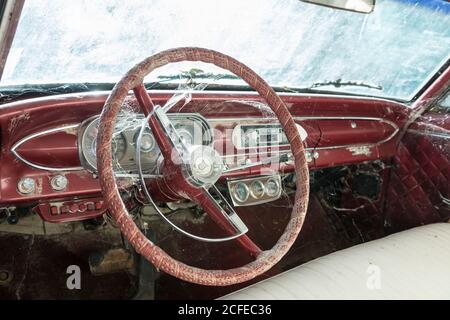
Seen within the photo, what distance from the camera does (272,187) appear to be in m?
1.96

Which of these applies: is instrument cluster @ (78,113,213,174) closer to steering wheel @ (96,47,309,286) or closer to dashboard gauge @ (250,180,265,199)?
steering wheel @ (96,47,309,286)

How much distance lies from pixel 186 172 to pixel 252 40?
83 centimetres

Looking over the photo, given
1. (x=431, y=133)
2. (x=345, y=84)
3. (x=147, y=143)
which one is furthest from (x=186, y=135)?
(x=431, y=133)

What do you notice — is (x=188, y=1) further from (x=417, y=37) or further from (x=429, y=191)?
(x=429, y=191)

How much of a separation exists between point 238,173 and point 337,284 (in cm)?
65

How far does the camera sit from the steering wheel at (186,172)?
1099 millimetres

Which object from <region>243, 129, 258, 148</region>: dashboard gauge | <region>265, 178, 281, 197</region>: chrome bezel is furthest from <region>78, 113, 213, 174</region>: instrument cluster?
<region>265, 178, 281, 197</region>: chrome bezel

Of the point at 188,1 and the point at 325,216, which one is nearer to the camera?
the point at 188,1

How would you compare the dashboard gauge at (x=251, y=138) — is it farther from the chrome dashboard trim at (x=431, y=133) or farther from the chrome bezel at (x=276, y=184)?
the chrome dashboard trim at (x=431, y=133)

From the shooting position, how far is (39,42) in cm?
146

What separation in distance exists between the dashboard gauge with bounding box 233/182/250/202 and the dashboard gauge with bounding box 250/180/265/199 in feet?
0.09

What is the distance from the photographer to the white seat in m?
1.41

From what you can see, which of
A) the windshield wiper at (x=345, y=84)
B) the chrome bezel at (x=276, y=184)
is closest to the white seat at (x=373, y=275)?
the chrome bezel at (x=276, y=184)
